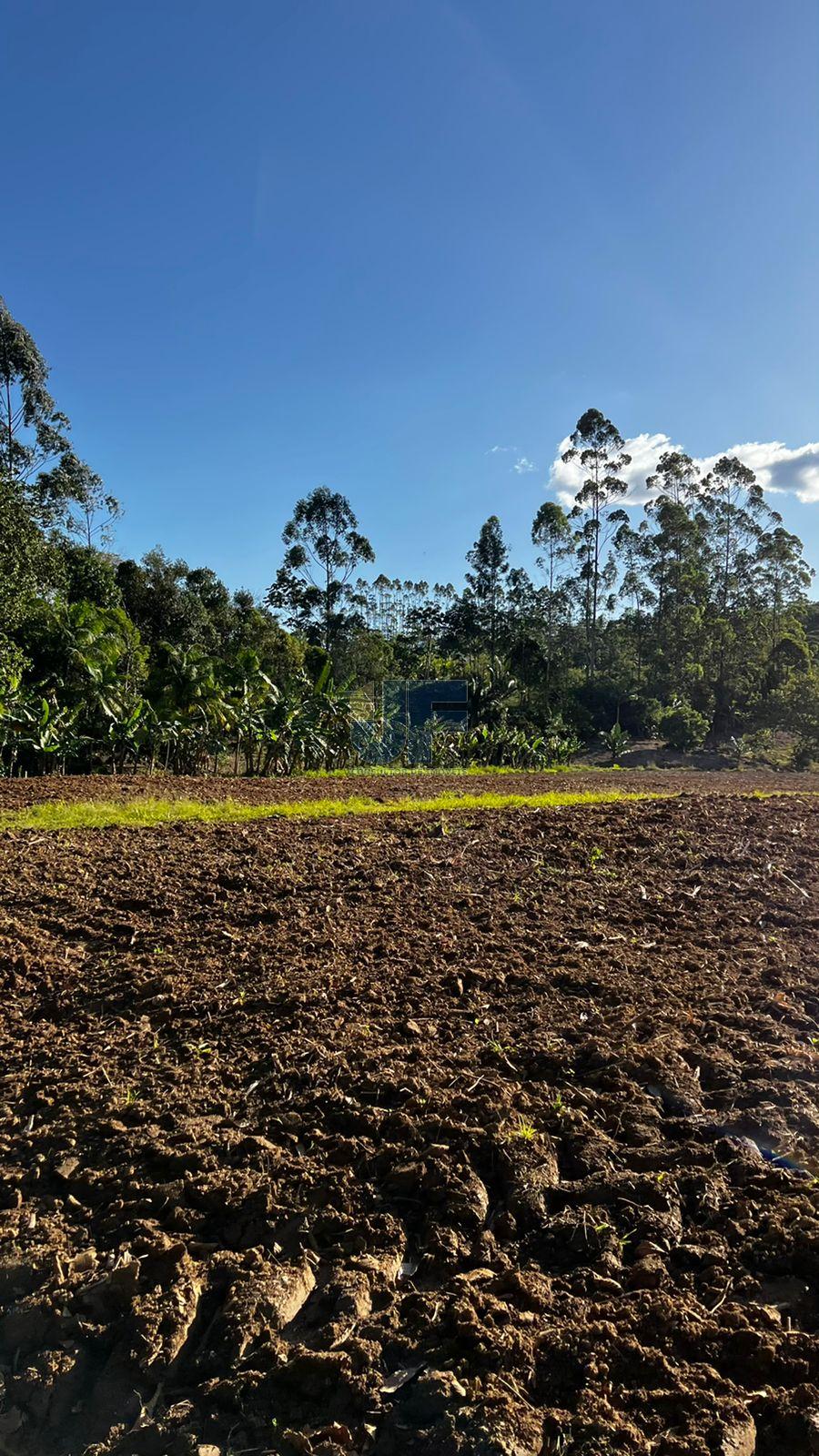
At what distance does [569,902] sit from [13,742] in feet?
34.3

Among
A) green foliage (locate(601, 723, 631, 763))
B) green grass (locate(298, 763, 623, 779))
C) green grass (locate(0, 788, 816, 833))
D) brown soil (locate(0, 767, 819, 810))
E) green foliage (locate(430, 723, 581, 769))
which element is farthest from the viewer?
green foliage (locate(601, 723, 631, 763))

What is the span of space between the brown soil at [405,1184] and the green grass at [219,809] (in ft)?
10.9

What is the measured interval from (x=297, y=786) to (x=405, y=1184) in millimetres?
10556

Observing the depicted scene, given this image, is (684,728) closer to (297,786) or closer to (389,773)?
(389,773)

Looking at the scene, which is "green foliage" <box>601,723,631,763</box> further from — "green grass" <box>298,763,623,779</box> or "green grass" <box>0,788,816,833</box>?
"green grass" <box>0,788,816,833</box>

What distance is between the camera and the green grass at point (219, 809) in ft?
24.3

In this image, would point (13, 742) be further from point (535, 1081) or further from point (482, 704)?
point (482, 704)

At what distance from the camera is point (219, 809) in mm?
8734

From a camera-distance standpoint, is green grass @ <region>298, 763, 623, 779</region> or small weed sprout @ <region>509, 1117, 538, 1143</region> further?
green grass @ <region>298, 763, 623, 779</region>

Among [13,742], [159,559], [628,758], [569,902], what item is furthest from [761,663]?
[569,902]

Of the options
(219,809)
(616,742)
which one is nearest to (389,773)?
(219,809)

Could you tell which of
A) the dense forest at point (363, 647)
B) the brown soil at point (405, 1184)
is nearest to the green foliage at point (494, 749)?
the dense forest at point (363, 647)

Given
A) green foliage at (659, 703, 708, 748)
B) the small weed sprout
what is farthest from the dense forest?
the small weed sprout

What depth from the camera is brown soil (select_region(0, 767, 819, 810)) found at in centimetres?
998
